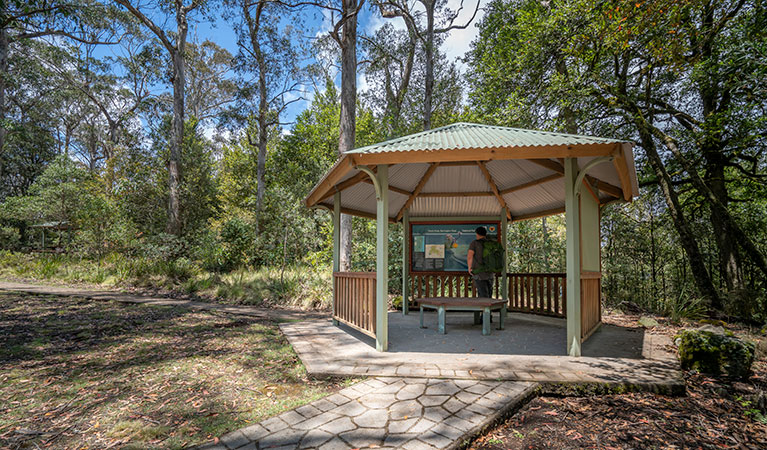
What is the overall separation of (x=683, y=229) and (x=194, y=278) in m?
13.5

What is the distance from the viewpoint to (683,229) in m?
8.94

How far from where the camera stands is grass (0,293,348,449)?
268 cm

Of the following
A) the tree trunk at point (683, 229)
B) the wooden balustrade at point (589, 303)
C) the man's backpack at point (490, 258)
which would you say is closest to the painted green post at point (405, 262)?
the man's backpack at point (490, 258)

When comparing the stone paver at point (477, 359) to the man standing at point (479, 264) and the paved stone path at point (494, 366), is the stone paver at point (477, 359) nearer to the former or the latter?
the paved stone path at point (494, 366)

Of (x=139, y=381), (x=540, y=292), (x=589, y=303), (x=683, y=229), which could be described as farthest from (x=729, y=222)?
(x=139, y=381)

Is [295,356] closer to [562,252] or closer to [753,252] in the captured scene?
[562,252]

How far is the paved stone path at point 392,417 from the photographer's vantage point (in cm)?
240

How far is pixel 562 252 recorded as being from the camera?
34.4 ft

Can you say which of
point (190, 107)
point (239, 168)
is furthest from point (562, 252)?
point (190, 107)

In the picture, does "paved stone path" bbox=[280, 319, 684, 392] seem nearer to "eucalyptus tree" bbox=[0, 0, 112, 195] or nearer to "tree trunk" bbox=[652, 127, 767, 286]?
"tree trunk" bbox=[652, 127, 767, 286]

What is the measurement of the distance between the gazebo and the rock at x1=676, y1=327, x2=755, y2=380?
109 centimetres

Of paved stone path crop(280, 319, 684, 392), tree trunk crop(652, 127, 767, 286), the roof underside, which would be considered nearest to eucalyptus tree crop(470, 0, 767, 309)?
tree trunk crop(652, 127, 767, 286)

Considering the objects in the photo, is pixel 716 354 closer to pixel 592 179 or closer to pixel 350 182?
pixel 592 179

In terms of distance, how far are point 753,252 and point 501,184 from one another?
248 inches
